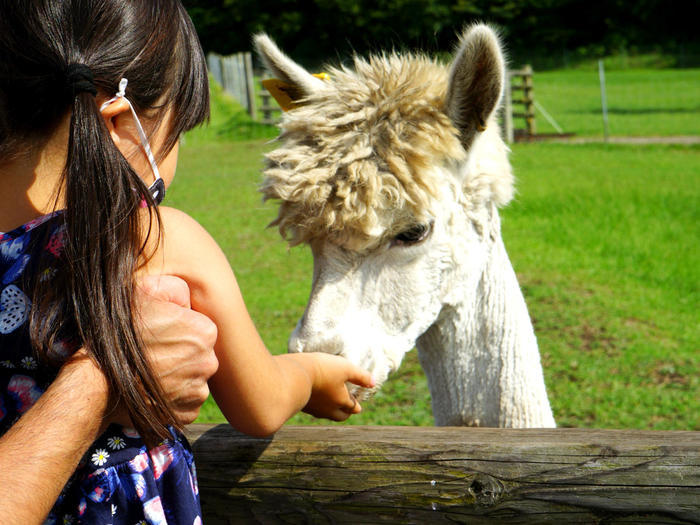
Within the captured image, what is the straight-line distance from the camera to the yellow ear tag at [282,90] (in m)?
2.54

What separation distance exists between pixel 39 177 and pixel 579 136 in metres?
18.9

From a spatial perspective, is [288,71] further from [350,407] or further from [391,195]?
[350,407]

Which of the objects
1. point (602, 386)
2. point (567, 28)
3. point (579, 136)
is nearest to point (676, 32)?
point (567, 28)

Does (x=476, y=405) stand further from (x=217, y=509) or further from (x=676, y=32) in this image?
(x=676, y=32)

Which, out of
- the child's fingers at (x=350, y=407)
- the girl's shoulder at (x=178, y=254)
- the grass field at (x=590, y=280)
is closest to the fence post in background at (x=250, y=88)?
the grass field at (x=590, y=280)

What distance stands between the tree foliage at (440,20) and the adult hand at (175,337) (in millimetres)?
51049

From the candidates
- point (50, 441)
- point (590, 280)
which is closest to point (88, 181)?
point (50, 441)

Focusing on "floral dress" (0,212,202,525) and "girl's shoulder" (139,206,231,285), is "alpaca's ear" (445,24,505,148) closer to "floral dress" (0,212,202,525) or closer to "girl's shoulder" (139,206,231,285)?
"girl's shoulder" (139,206,231,285)

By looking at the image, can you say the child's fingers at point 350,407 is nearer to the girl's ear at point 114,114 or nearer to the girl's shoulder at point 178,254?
the girl's shoulder at point 178,254

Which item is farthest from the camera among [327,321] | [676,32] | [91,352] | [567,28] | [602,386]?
[567,28]

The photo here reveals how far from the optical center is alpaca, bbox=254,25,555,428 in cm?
212

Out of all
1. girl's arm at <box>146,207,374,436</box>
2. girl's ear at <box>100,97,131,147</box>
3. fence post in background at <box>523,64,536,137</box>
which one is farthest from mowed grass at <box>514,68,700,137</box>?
girl's ear at <box>100,97,131,147</box>

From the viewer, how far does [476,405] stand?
93.7 inches

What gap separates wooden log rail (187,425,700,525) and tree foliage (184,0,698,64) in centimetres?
5075
